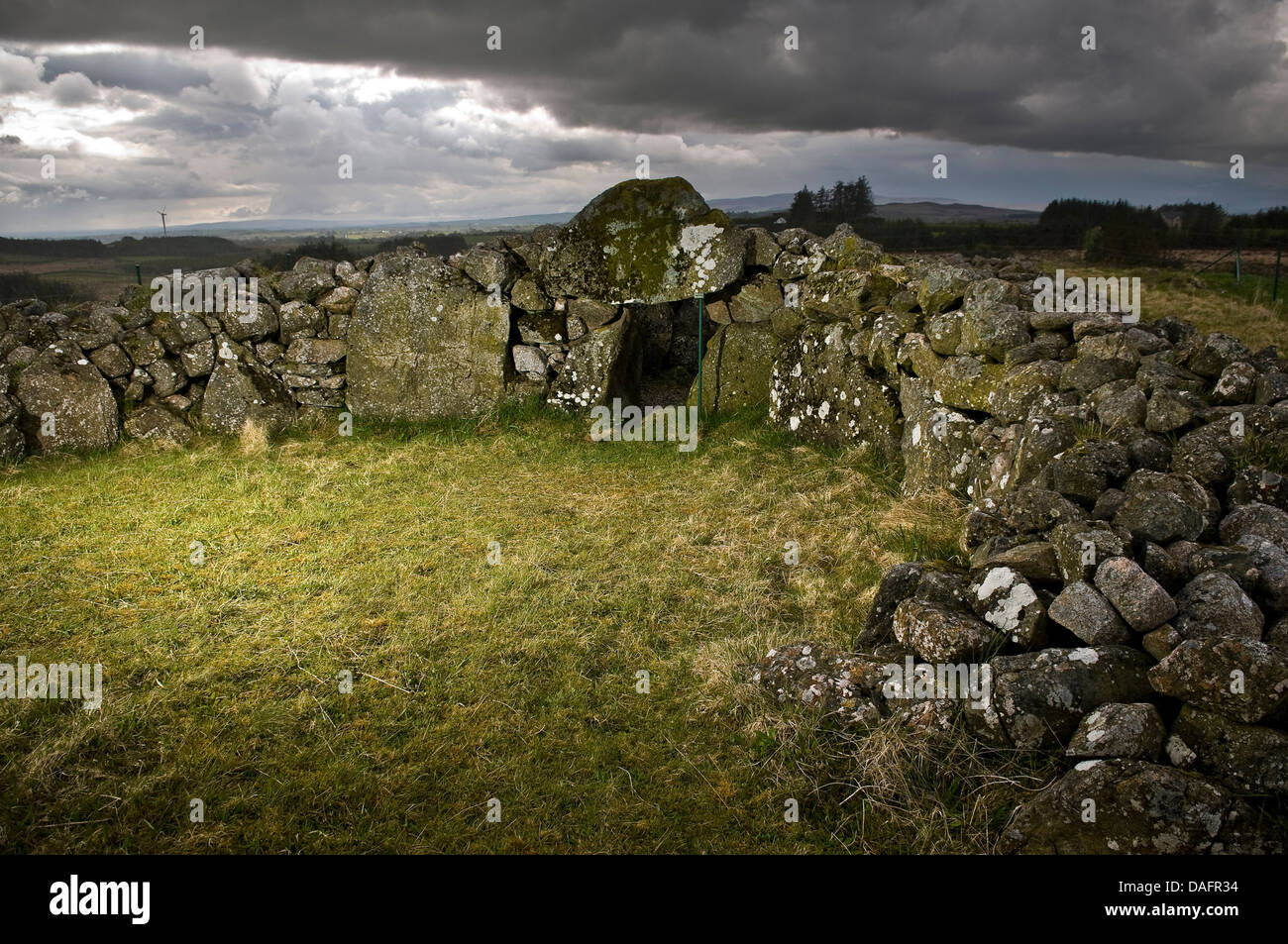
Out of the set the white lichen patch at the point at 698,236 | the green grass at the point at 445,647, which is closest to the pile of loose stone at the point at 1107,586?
the green grass at the point at 445,647

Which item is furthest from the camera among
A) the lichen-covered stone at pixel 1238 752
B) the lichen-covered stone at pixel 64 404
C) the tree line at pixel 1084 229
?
the tree line at pixel 1084 229

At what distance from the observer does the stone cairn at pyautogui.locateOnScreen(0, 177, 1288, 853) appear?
11.3 ft

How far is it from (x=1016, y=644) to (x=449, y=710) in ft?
11.0

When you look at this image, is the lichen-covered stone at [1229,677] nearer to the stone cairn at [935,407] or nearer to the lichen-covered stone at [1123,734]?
the stone cairn at [935,407]

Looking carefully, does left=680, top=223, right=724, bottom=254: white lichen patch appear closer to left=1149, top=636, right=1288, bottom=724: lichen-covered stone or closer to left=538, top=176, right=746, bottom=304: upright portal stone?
left=538, top=176, right=746, bottom=304: upright portal stone

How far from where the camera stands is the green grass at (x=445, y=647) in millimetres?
3877

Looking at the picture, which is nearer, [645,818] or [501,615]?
[645,818]

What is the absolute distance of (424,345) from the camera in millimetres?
10688

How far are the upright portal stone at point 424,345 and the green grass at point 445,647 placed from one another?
1457 mm

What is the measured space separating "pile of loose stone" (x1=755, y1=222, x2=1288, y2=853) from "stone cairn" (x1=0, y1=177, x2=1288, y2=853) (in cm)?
2

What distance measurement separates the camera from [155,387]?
10.0 metres

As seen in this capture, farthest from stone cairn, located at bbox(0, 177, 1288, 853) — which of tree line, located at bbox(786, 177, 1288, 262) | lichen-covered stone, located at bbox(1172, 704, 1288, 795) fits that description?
tree line, located at bbox(786, 177, 1288, 262)

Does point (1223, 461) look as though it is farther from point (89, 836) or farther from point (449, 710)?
point (89, 836)
